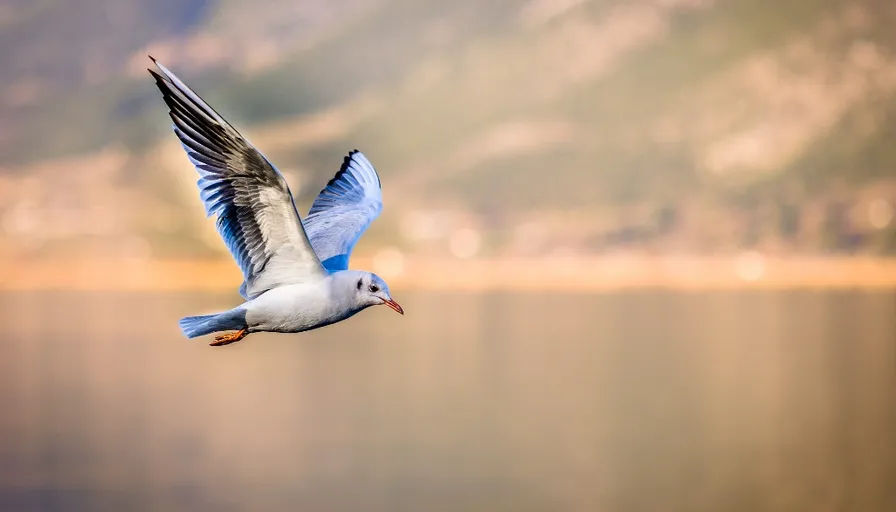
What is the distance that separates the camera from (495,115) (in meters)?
157

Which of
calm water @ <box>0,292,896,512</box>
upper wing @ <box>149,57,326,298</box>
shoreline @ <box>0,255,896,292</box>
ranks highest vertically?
shoreline @ <box>0,255,896,292</box>

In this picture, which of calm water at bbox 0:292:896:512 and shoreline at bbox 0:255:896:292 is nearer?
calm water at bbox 0:292:896:512

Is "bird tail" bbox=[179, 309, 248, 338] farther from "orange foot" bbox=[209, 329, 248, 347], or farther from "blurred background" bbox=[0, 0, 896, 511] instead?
"blurred background" bbox=[0, 0, 896, 511]

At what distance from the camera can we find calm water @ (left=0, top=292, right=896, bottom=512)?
32469mm

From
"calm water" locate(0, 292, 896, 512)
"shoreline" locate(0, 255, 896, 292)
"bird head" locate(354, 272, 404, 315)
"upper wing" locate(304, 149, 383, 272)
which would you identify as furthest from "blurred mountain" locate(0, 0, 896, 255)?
"bird head" locate(354, 272, 404, 315)

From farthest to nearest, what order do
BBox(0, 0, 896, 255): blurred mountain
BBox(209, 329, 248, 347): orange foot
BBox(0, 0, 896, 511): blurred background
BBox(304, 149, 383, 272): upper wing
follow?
BBox(0, 0, 896, 255): blurred mountain → BBox(0, 0, 896, 511): blurred background → BBox(304, 149, 383, 272): upper wing → BBox(209, 329, 248, 347): orange foot

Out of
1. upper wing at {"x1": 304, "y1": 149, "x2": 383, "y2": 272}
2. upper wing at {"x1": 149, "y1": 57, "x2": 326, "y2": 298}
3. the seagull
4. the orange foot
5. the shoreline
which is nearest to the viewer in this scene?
upper wing at {"x1": 149, "y1": 57, "x2": 326, "y2": 298}

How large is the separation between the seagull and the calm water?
796 inches

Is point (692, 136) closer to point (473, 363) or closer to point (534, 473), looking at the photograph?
point (473, 363)

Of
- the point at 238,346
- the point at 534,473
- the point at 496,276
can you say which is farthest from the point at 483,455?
the point at 496,276

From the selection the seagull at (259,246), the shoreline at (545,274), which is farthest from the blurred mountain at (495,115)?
the seagull at (259,246)

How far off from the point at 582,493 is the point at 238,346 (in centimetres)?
5285

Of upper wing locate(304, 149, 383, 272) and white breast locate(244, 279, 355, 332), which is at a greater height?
upper wing locate(304, 149, 383, 272)

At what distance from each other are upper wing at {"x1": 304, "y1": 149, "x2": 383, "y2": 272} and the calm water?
17.7 m
